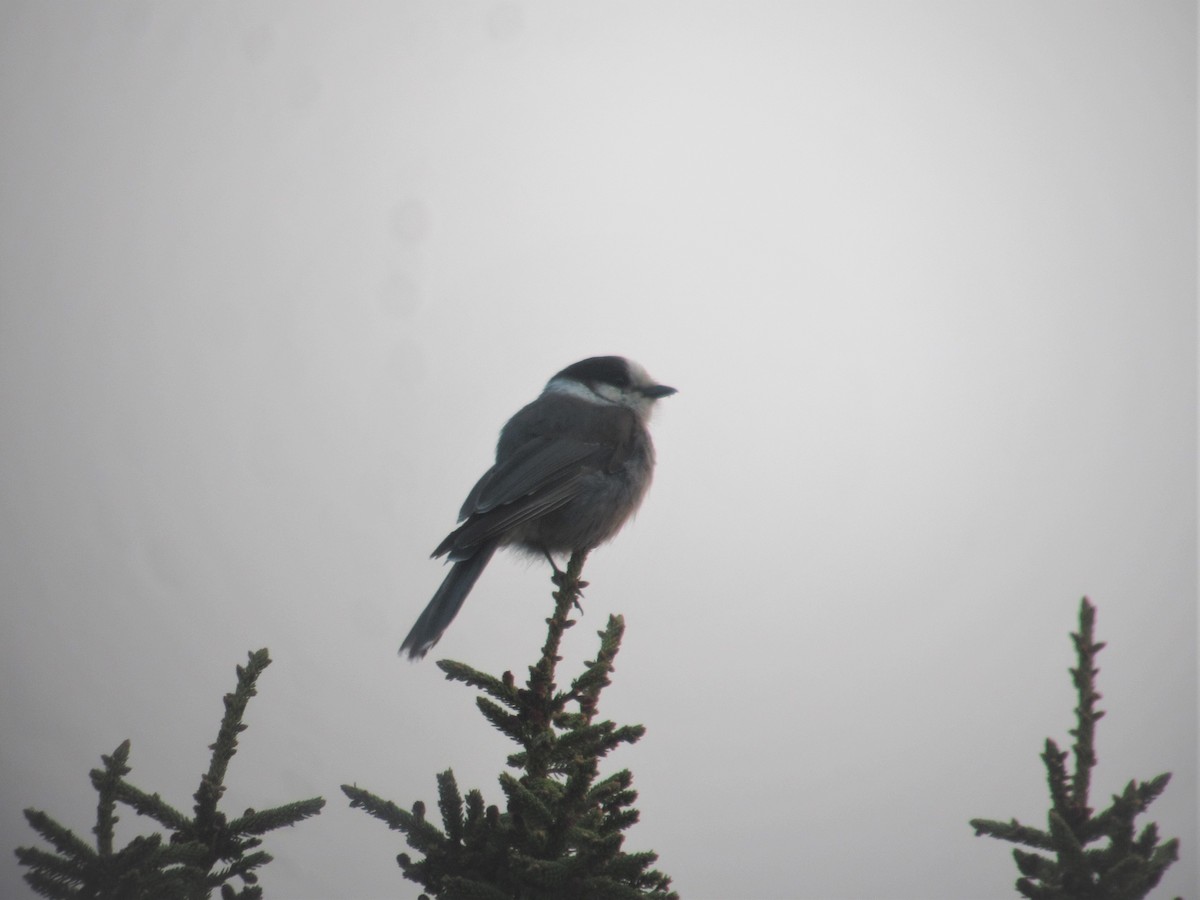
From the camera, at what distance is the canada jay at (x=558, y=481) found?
4992 mm

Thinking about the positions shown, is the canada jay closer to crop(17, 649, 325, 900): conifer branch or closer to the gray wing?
the gray wing

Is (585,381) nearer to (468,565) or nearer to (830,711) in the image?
(468,565)

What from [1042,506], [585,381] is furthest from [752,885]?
[1042,506]

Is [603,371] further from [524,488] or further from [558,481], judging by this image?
[524,488]

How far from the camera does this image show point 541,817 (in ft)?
6.57

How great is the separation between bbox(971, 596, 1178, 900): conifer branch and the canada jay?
3.02 meters

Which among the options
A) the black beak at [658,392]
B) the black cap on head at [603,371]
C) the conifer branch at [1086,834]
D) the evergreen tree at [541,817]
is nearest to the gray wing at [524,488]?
the black beak at [658,392]

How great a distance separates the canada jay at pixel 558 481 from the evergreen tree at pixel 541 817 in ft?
7.15

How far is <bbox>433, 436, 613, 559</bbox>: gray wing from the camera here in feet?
16.3

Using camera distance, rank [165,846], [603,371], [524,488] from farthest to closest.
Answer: [603,371] < [524,488] < [165,846]

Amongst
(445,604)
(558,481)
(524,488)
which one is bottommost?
(445,604)

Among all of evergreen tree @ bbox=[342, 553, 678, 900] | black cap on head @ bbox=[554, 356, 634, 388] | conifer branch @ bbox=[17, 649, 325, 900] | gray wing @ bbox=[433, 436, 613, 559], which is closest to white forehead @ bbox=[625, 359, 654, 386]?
black cap on head @ bbox=[554, 356, 634, 388]

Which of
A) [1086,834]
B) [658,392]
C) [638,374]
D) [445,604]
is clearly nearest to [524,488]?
[445,604]

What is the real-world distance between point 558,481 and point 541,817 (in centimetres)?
370
